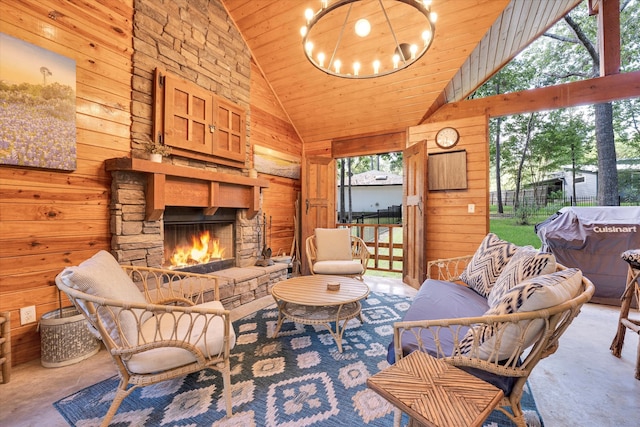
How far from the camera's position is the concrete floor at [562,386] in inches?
57.8

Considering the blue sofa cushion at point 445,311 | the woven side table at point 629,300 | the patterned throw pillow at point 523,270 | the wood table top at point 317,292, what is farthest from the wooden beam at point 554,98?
the wood table top at point 317,292

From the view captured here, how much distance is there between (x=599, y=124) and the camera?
4.91m

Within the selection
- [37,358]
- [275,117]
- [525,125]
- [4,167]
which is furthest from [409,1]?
[525,125]

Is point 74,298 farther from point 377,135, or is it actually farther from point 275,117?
point 377,135

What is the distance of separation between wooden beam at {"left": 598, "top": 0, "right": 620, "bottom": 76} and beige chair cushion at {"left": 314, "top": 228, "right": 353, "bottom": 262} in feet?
13.1

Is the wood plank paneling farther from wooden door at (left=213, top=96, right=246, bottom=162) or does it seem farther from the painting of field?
the painting of field

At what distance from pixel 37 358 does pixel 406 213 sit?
442cm

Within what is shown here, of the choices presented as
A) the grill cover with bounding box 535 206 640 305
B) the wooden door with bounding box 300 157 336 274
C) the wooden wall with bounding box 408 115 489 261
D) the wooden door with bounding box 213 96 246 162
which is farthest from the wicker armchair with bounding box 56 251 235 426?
the grill cover with bounding box 535 206 640 305

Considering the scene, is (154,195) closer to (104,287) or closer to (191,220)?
(191,220)

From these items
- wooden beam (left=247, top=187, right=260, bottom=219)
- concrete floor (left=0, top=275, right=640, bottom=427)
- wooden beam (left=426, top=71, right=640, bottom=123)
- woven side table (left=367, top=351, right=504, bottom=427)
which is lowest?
concrete floor (left=0, top=275, right=640, bottom=427)

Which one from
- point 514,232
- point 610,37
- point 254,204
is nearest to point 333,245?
point 254,204

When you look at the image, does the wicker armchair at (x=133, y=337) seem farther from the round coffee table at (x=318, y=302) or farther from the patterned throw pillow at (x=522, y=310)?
the patterned throw pillow at (x=522, y=310)

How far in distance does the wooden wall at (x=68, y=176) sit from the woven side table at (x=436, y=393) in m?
2.68

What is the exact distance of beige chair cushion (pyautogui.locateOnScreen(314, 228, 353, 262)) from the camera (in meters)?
3.81
